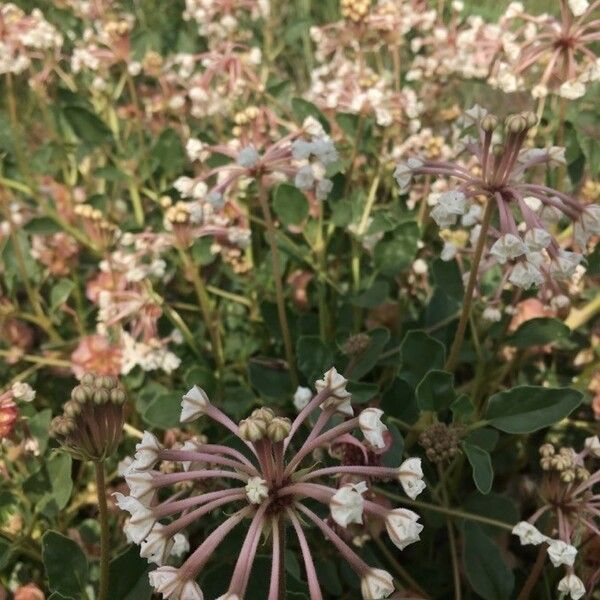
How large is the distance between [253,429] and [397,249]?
2.69ft

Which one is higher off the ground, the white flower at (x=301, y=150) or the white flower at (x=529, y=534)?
the white flower at (x=301, y=150)

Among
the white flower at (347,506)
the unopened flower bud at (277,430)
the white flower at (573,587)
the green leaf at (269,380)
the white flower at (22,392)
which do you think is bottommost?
the green leaf at (269,380)

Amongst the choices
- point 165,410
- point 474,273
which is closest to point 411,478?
point 474,273

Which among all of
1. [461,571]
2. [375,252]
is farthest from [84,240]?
[461,571]

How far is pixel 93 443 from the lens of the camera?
89 cm

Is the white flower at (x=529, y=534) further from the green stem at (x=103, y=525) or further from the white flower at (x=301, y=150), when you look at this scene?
the white flower at (x=301, y=150)

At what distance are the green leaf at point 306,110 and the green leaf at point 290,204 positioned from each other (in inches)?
9.7

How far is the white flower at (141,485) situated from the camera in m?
0.84

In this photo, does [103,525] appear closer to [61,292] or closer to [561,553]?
[561,553]

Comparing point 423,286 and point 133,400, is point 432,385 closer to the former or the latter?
point 423,286

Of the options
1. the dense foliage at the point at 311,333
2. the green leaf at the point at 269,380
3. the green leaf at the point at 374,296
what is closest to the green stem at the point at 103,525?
the dense foliage at the point at 311,333

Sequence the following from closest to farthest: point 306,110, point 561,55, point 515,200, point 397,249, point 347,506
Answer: point 347,506 → point 515,200 → point 561,55 → point 397,249 → point 306,110

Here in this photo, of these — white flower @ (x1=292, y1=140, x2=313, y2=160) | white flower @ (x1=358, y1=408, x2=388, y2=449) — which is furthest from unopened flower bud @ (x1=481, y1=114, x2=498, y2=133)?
white flower @ (x1=358, y1=408, x2=388, y2=449)

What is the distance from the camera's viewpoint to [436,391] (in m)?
1.17
